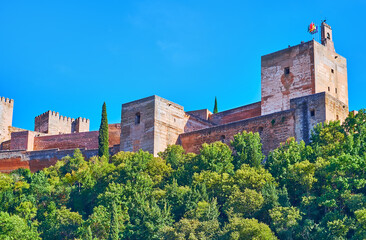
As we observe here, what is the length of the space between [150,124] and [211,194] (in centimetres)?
950

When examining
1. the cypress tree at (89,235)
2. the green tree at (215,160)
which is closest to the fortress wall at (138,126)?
the green tree at (215,160)

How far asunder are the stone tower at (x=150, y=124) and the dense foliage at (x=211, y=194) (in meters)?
1.97

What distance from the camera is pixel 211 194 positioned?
3750 centimetres

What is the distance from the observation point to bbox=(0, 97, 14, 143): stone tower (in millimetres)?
61406

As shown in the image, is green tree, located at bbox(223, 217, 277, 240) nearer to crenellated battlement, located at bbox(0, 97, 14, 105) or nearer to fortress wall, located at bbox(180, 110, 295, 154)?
fortress wall, located at bbox(180, 110, 295, 154)

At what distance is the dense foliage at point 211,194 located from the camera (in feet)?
110

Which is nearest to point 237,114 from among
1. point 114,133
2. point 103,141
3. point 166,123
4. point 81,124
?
point 166,123

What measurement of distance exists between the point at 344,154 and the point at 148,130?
43.2 ft

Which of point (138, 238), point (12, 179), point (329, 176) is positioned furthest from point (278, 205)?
point (12, 179)

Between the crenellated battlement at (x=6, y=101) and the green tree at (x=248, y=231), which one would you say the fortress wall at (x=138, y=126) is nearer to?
the green tree at (x=248, y=231)

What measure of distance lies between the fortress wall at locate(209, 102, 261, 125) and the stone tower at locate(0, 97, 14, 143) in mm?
16809

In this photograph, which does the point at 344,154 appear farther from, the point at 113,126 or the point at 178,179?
the point at 113,126

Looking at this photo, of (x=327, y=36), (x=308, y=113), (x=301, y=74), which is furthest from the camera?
(x=327, y=36)

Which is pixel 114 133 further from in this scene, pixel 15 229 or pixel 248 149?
pixel 15 229
